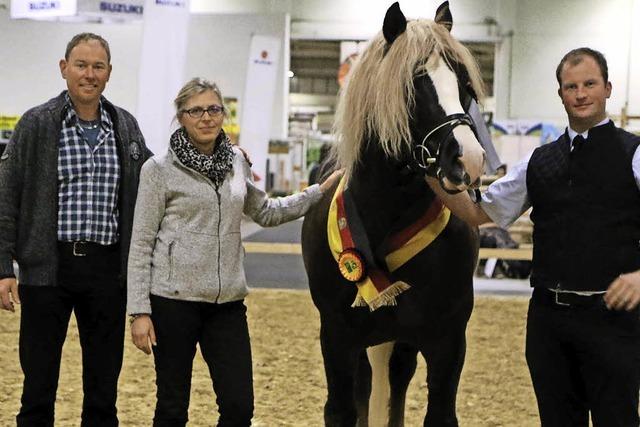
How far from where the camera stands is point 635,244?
2.45 meters

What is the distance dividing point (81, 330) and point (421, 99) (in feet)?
5.02

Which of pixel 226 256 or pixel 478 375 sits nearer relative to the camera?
pixel 226 256

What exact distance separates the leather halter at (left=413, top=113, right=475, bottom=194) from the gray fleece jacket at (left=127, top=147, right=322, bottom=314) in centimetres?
68

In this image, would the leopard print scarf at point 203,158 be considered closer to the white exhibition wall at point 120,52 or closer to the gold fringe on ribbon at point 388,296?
the gold fringe on ribbon at point 388,296

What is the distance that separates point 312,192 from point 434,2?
15.3 metres

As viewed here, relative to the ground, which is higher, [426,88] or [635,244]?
[426,88]

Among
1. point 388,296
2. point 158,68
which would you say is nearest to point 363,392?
point 388,296

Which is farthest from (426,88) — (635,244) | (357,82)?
(635,244)

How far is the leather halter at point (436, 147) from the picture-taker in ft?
7.72

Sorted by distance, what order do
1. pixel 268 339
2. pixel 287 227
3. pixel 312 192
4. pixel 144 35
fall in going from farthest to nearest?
pixel 287 227
pixel 144 35
pixel 268 339
pixel 312 192

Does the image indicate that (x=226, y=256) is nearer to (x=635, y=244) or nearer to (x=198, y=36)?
(x=635, y=244)

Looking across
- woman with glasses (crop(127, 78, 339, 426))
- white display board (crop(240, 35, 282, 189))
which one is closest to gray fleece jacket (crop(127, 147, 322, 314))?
woman with glasses (crop(127, 78, 339, 426))

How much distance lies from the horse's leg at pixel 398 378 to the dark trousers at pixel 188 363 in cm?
114

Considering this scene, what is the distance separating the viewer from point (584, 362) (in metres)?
2.53
